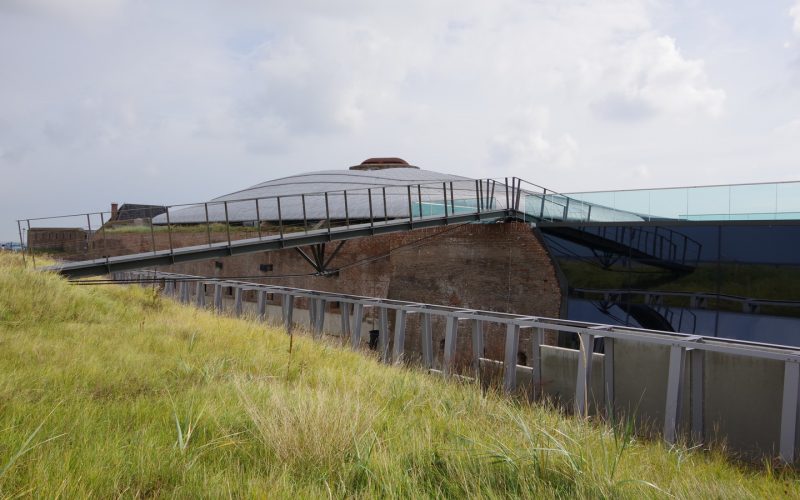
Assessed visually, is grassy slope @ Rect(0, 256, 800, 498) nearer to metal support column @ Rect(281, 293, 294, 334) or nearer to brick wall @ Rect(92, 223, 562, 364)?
metal support column @ Rect(281, 293, 294, 334)

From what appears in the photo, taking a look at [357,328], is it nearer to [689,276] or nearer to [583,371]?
[583,371]

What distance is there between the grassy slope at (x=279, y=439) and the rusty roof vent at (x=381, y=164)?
31.8m

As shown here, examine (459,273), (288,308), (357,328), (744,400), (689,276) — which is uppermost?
(689,276)

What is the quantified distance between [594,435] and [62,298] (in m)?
9.40

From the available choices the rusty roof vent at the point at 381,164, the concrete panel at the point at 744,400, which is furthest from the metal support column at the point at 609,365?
the rusty roof vent at the point at 381,164

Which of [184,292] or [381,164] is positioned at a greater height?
[381,164]

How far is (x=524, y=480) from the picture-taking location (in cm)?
390

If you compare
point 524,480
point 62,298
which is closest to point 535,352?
point 524,480

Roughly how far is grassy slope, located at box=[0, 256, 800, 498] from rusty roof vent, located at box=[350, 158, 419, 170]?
3183 centimetres

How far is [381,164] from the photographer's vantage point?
39812 mm

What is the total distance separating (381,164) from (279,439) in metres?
35.9

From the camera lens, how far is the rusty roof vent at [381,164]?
39306 millimetres

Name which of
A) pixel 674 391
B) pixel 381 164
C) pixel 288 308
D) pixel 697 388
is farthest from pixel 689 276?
pixel 381 164

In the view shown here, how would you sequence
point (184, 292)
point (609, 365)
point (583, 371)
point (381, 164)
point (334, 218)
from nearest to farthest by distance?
point (583, 371), point (609, 365), point (184, 292), point (334, 218), point (381, 164)
